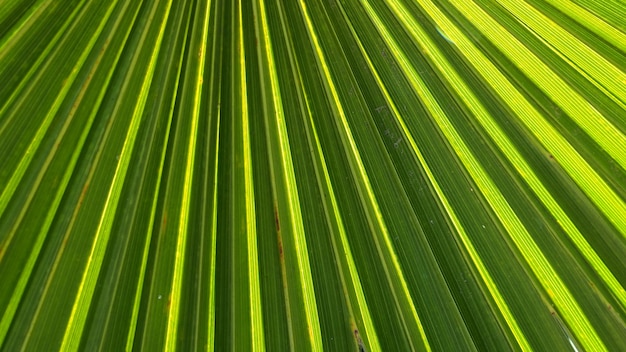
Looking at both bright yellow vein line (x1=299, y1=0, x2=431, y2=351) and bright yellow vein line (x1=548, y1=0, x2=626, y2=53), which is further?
bright yellow vein line (x1=299, y1=0, x2=431, y2=351)

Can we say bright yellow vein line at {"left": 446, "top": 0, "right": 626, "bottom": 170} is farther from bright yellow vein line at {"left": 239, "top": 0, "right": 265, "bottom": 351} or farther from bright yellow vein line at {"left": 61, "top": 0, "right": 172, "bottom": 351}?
bright yellow vein line at {"left": 61, "top": 0, "right": 172, "bottom": 351}

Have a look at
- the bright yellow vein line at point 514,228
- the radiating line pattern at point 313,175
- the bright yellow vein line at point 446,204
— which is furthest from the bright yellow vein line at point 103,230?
the bright yellow vein line at point 514,228

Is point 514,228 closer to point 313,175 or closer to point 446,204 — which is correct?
point 446,204

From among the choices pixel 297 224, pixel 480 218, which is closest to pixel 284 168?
pixel 297 224

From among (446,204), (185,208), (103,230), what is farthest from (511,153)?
(103,230)

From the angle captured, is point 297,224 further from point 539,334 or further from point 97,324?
point 539,334

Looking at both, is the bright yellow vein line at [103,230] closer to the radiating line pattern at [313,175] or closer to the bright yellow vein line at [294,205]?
the radiating line pattern at [313,175]

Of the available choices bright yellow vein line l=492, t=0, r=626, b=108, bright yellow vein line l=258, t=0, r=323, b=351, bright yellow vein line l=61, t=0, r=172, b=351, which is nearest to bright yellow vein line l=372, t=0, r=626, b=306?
bright yellow vein line l=492, t=0, r=626, b=108
